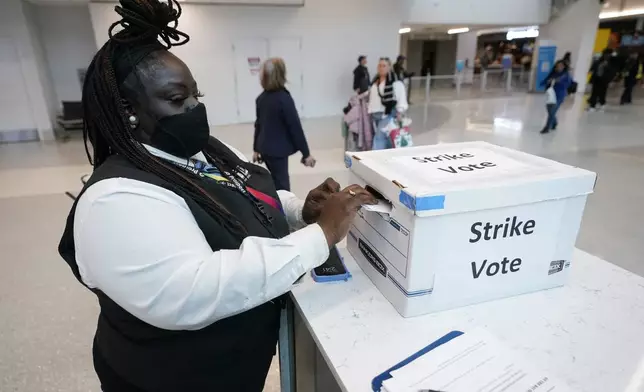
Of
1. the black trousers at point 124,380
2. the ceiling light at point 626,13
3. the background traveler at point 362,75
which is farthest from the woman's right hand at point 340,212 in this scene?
the ceiling light at point 626,13

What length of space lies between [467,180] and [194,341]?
70 centimetres

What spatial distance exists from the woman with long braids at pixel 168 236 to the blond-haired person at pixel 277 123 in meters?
2.06

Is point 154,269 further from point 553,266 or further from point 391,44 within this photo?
point 391,44

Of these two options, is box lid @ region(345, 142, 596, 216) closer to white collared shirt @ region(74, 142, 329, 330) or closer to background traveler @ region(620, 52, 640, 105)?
white collared shirt @ region(74, 142, 329, 330)

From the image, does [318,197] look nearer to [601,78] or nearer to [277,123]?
[277,123]

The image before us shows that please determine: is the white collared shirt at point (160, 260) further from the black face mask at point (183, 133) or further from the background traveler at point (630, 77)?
the background traveler at point (630, 77)

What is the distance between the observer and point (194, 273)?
0.67 metres

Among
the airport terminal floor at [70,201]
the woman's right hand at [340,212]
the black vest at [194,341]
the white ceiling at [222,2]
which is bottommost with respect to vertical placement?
the airport terminal floor at [70,201]

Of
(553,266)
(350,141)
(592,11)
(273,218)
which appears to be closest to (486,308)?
(553,266)

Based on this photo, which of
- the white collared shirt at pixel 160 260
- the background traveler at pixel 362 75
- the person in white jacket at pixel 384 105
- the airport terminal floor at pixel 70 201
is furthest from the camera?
the background traveler at pixel 362 75

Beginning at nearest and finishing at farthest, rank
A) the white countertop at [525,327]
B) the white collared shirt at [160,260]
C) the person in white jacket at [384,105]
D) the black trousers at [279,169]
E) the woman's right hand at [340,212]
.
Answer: the white collared shirt at [160,260]
the white countertop at [525,327]
the woman's right hand at [340,212]
the black trousers at [279,169]
the person in white jacket at [384,105]

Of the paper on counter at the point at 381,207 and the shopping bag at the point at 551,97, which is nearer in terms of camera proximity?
the paper on counter at the point at 381,207

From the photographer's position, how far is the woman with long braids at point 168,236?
2.19ft

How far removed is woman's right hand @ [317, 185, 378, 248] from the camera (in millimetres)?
873
